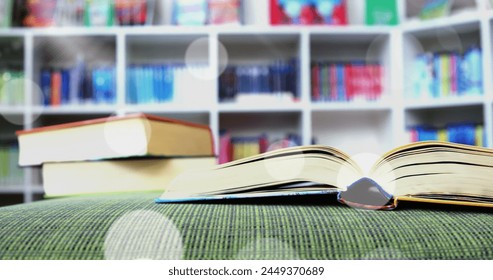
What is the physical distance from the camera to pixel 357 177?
503mm

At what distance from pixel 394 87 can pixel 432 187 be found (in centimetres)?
209

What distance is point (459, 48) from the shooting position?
Result: 2604mm

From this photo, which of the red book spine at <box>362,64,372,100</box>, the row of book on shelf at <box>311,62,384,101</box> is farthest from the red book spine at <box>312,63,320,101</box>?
the red book spine at <box>362,64,372,100</box>

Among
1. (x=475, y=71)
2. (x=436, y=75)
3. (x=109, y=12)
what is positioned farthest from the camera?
(x=109, y=12)

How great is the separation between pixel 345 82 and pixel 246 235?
2194mm

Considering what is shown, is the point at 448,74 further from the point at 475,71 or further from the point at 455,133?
the point at 455,133

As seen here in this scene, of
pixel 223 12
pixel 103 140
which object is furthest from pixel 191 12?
pixel 103 140

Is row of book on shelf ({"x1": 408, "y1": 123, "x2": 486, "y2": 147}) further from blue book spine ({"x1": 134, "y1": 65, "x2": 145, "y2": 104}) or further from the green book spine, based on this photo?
blue book spine ({"x1": 134, "y1": 65, "x2": 145, "y2": 104})

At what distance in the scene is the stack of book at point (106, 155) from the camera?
78cm

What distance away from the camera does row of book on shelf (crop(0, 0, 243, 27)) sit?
2.46 meters

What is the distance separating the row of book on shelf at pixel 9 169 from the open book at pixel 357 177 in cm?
211

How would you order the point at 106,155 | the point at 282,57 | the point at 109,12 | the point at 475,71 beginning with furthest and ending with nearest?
1. the point at 282,57
2. the point at 109,12
3. the point at 475,71
4. the point at 106,155

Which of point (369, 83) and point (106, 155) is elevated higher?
point (369, 83)

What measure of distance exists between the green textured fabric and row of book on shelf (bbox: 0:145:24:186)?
2159mm
